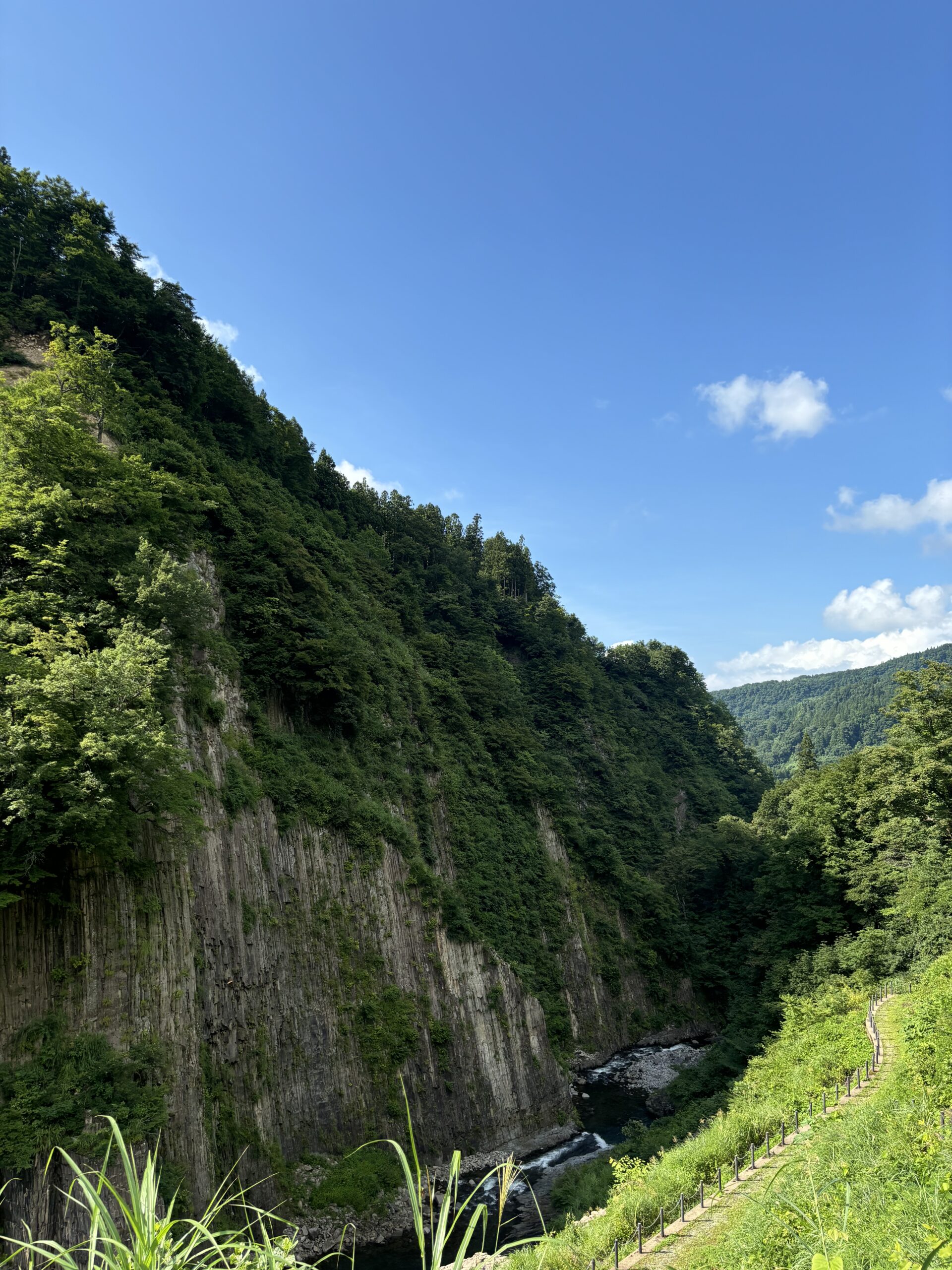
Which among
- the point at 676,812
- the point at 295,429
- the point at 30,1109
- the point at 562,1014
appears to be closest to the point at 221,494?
the point at 295,429

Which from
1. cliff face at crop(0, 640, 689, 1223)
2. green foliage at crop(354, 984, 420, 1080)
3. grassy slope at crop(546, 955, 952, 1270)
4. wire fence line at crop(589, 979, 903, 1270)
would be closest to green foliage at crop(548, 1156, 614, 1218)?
grassy slope at crop(546, 955, 952, 1270)

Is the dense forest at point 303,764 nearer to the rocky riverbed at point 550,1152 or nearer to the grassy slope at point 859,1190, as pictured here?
the rocky riverbed at point 550,1152

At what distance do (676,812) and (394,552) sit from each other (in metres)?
33.4

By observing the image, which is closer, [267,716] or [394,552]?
[267,716]

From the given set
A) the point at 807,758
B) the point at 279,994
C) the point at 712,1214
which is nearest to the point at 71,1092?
the point at 279,994

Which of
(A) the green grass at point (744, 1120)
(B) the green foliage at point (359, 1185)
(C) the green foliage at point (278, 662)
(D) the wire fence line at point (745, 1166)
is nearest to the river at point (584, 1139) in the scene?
(B) the green foliage at point (359, 1185)

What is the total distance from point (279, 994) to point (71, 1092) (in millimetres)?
8894

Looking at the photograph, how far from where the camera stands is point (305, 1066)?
22688mm

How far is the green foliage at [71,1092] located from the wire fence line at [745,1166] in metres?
10.9

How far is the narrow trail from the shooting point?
13.1m

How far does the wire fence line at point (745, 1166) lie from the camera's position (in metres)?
13.9

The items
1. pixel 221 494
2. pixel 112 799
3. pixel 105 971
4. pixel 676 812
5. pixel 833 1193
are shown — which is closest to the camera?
pixel 833 1193

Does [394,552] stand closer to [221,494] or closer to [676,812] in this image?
[221,494]

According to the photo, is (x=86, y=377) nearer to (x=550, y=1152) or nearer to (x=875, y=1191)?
(x=875, y=1191)
